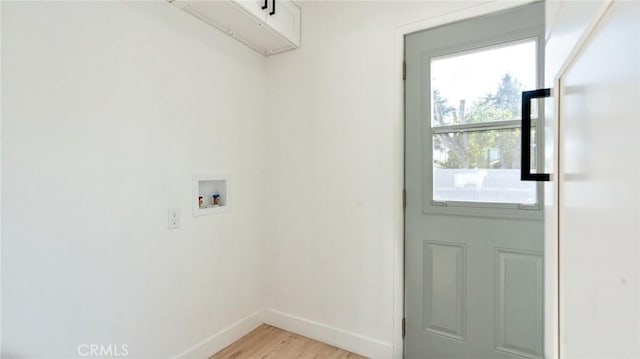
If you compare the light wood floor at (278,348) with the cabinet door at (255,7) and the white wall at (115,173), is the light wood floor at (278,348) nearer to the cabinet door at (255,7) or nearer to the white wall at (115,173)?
the white wall at (115,173)

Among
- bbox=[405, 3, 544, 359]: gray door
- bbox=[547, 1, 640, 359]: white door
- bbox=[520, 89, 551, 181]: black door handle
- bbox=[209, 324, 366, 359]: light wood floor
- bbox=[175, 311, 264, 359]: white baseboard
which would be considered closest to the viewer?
bbox=[547, 1, 640, 359]: white door

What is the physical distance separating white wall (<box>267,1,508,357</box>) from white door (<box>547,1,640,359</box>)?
1.48 meters

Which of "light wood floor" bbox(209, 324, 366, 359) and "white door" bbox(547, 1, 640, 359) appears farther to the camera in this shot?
"light wood floor" bbox(209, 324, 366, 359)

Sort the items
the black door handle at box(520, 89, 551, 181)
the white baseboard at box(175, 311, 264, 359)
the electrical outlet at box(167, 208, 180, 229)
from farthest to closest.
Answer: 1. the white baseboard at box(175, 311, 264, 359)
2. the electrical outlet at box(167, 208, 180, 229)
3. the black door handle at box(520, 89, 551, 181)

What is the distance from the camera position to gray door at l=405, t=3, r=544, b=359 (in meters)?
1.61

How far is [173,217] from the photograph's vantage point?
1817 millimetres

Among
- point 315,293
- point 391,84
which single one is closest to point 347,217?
point 315,293

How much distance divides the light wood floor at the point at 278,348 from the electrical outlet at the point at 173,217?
947 millimetres

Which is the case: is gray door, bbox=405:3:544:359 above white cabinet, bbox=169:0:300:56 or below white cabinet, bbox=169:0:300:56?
below

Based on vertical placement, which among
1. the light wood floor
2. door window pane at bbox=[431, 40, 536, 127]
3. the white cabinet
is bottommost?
the light wood floor

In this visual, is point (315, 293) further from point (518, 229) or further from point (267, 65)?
point (267, 65)

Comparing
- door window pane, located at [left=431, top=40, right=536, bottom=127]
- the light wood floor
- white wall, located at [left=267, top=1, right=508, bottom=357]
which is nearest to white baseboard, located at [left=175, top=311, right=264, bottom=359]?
the light wood floor

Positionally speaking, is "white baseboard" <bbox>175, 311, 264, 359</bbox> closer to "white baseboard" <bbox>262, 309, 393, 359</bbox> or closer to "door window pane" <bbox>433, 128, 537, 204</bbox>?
"white baseboard" <bbox>262, 309, 393, 359</bbox>

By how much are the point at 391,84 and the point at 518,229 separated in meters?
1.12
